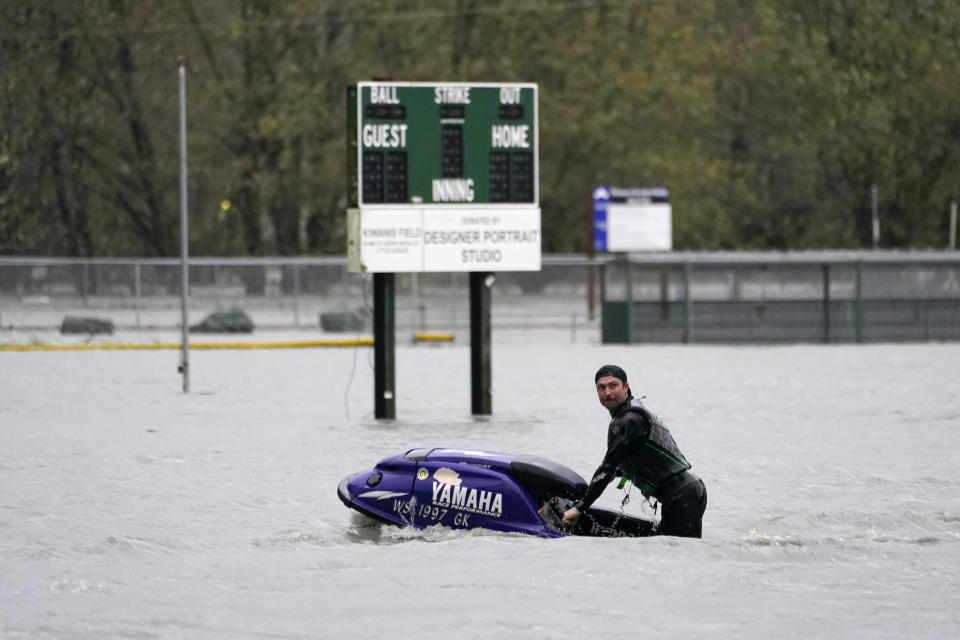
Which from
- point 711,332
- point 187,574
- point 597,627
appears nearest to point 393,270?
point 187,574

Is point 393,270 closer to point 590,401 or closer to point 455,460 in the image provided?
point 590,401

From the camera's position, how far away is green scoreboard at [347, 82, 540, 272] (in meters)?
22.4

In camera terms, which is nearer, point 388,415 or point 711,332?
point 388,415

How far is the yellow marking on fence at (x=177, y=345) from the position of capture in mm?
38531

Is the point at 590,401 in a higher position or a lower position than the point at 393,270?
lower

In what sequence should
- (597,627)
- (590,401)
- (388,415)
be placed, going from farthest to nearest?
1. (590,401)
2. (388,415)
3. (597,627)

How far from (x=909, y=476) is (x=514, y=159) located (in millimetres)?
8006

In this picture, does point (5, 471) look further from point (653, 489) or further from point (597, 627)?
point (597, 627)

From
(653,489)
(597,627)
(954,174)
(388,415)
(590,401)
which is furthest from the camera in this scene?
(954,174)

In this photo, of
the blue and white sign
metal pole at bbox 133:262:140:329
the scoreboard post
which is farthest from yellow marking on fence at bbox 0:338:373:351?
the scoreboard post

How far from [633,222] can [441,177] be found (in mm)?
28010

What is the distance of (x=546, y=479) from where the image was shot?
42.0 ft

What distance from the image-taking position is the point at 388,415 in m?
22.4

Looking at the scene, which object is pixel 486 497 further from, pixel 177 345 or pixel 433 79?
pixel 433 79
